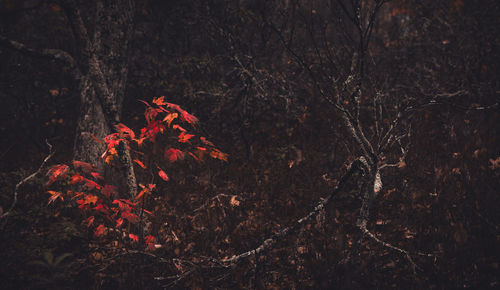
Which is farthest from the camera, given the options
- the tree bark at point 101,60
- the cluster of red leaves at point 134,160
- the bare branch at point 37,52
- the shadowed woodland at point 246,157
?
the tree bark at point 101,60

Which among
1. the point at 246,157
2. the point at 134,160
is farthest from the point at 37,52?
the point at 246,157

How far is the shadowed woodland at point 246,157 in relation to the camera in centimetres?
384

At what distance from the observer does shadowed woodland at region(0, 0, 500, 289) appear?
3.84 metres

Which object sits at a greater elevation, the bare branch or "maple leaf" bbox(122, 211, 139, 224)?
the bare branch

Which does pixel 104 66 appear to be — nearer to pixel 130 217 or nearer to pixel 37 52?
pixel 37 52

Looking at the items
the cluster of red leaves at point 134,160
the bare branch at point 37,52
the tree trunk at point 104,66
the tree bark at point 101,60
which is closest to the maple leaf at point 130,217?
the cluster of red leaves at point 134,160

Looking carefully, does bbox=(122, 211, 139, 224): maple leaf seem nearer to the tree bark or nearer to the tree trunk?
the tree bark

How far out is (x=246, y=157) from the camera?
6.88 m

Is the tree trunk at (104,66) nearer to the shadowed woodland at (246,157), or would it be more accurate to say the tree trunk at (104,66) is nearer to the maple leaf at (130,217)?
the shadowed woodland at (246,157)

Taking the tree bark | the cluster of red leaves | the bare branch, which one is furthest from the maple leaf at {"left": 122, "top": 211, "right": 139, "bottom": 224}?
the bare branch

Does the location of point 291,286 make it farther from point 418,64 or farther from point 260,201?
point 418,64

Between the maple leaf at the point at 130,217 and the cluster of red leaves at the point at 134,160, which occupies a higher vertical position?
the cluster of red leaves at the point at 134,160

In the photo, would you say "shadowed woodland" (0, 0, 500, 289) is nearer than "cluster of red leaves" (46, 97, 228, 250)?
No

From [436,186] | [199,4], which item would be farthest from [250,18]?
[436,186]
